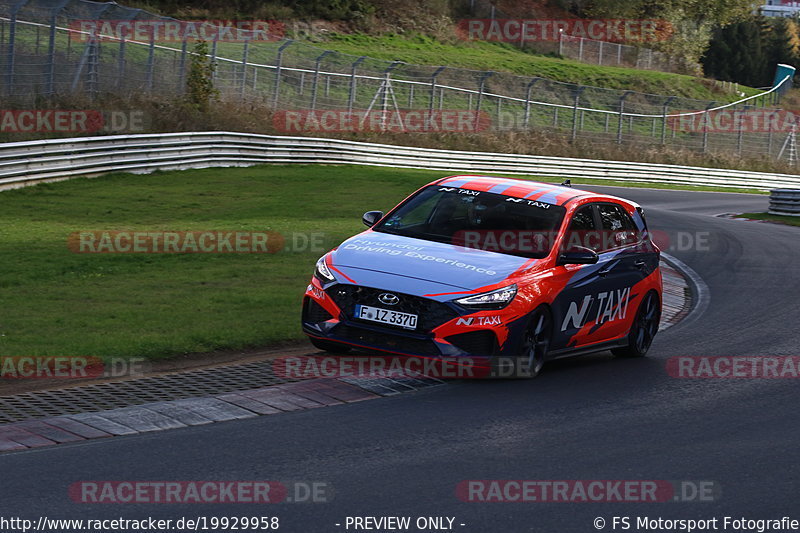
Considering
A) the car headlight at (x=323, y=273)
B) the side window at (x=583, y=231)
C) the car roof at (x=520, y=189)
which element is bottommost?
the car headlight at (x=323, y=273)

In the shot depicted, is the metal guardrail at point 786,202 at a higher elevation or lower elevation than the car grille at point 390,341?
lower

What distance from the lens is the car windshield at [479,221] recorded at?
10406mm

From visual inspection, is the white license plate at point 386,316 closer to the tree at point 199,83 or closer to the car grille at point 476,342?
the car grille at point 476,342

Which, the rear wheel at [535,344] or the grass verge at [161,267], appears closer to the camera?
the rear wheel at [535,344]

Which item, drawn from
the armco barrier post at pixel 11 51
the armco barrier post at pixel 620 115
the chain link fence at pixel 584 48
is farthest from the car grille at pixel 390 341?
the chain link fence at pixel 584 48

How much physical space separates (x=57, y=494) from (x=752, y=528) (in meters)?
3.67

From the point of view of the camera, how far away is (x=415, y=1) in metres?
68.0

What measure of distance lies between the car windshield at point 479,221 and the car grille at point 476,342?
1.12 meters

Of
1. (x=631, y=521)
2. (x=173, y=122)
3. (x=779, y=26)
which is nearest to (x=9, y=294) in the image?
(x=631, y=521)

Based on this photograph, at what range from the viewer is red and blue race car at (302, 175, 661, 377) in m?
9.37

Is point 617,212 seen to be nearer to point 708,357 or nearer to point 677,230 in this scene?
point 708,357

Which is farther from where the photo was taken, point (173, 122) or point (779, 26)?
point (779, 26)

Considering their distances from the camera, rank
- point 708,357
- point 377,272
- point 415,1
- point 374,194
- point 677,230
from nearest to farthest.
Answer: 1. point 377,272
2. point 708,357
3. point 677,230
4. point 374,194
5. point 415,1

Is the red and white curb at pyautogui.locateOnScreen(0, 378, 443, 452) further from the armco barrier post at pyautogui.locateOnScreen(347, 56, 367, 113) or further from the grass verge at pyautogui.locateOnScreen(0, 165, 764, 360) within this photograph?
the armco barrier post at pyautogui.locateOnScreen(347, 56, 367, 113)
